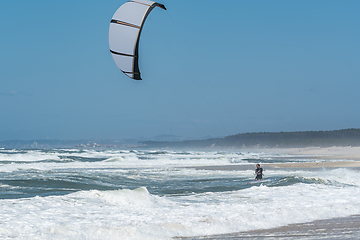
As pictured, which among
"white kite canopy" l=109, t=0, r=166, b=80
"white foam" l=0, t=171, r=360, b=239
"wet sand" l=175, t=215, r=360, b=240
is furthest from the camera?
"white kite canopy" l=109, t=0, r=166, b=80

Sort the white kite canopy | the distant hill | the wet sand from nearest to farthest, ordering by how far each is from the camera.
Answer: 1. the wet sand
2. the white kite canopy
3. the distant hill

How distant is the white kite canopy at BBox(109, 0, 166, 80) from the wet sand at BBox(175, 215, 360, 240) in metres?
9.88

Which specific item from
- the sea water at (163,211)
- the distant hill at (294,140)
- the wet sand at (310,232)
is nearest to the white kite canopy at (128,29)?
the sea water at (163,211)

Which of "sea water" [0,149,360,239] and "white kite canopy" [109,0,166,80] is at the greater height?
"white kite canopy" [109,0,166,80]

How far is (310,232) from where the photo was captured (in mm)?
6098

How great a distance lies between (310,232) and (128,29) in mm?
10778

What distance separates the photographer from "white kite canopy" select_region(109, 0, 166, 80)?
1465 centimetres

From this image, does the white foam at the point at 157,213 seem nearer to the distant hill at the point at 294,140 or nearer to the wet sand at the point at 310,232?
the wet sand at the point at 310,232

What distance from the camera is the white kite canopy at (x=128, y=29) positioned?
1465cm

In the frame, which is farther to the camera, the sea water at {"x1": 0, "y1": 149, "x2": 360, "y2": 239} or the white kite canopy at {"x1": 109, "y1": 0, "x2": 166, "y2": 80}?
the white kite canopy at {"x1": 109, "y1": 0, "x2": 166, "y2": 80}

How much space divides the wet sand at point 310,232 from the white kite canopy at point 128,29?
988cm

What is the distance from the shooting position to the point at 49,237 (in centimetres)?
557

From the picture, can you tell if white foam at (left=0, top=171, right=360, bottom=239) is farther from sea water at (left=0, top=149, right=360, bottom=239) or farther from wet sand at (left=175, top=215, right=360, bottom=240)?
wet sand at (left=175, top=215, right=360, bottom=240)

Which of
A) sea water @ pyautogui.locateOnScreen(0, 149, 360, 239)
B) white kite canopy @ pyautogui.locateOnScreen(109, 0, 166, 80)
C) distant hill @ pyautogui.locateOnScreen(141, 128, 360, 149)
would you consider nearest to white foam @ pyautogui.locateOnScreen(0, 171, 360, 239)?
sea water @ pyautogui.locateOnScreen(0, 149, 360, 239)
